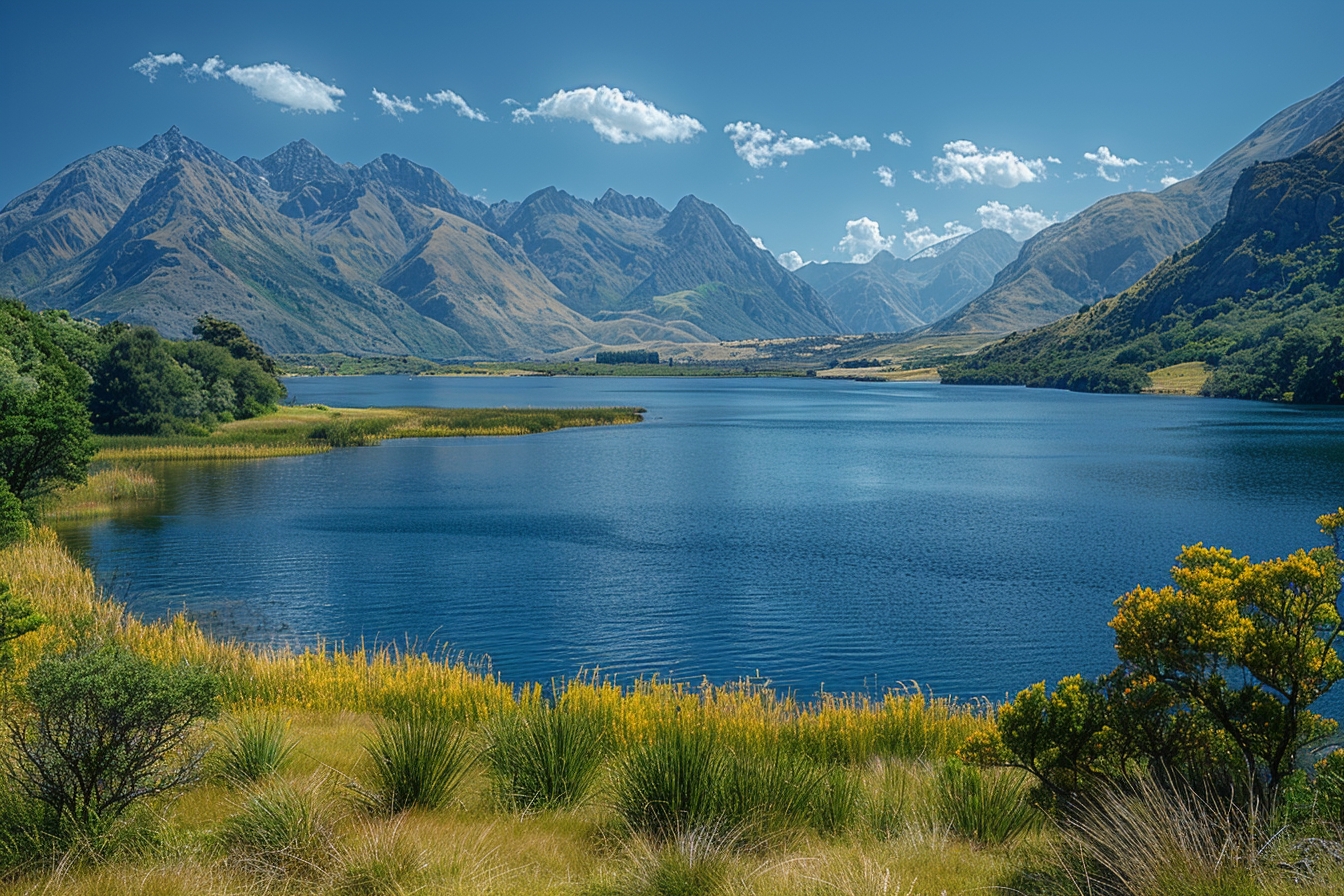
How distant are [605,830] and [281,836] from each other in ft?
14.1

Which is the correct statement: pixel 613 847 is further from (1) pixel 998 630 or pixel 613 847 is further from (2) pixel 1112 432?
(2) pixel 1112 432

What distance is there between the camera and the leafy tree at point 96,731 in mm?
10766

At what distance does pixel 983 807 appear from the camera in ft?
43.2

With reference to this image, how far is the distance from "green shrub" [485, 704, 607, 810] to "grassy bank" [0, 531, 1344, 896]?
0.11 ft

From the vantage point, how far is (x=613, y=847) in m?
12.0

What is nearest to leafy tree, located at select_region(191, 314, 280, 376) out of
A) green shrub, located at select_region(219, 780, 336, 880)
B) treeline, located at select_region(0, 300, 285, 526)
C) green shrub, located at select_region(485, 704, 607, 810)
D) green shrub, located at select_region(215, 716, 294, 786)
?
treeline, located at select_region(0, 300, 285, 526)

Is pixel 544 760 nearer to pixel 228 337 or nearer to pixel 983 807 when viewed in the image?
pixel 983 807

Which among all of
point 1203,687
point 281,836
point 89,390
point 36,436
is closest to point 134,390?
point 89,390

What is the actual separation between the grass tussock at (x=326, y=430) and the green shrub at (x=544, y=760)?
84033mm

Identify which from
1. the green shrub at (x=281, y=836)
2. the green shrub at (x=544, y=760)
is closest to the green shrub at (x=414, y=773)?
the green shrub at (x=544, y=760)

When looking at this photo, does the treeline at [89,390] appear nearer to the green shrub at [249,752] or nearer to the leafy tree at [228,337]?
the leafy tree at [228,337]

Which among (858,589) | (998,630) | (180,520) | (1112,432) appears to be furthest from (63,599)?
(1112,432)

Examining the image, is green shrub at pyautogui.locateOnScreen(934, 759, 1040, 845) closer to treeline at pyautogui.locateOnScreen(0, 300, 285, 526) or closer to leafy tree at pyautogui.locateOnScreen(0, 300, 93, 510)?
treeline at pyautogui.locateOnScreen(0, 300, 285, 526)

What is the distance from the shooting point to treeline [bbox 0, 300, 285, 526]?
45562mm
